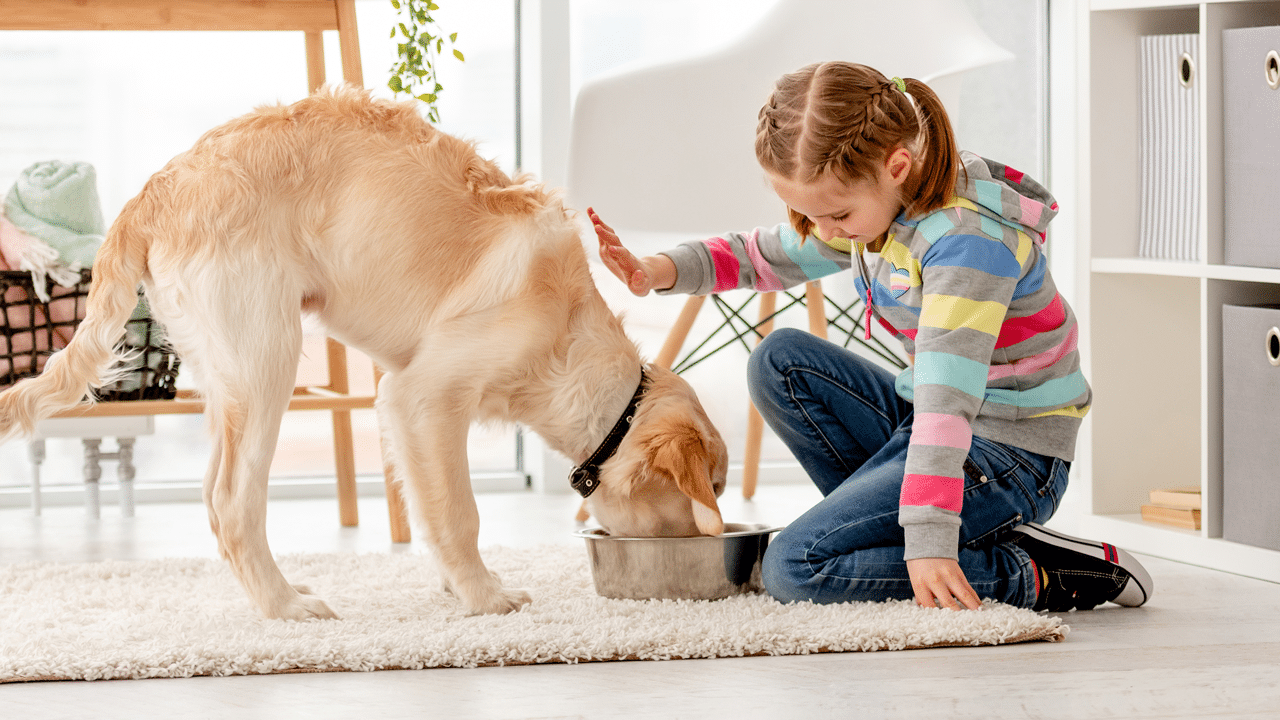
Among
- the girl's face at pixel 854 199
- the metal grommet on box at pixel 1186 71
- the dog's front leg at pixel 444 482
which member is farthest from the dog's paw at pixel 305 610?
the metal grommet on box at pixel 1186 71

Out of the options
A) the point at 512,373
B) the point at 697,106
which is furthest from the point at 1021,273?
the point at 697,106

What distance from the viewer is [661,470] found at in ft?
5.90

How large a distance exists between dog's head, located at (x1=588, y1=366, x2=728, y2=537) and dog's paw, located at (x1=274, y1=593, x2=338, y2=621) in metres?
0.41

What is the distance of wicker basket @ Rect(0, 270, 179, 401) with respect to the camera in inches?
99.3

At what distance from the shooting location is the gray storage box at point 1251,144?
80.4 inches

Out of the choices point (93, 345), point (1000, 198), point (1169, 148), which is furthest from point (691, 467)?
point (1169, 148)

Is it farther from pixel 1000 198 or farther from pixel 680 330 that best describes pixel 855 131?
pixel 680 330

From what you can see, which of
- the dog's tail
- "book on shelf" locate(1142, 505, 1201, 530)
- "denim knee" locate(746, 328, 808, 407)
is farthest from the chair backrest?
the dog's tail

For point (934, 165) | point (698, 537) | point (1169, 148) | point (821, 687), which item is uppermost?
point (1169, 148)

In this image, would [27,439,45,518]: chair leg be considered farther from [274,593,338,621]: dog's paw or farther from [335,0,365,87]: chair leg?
[274,593,338,621]: dog's paw

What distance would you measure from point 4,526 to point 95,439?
26cm

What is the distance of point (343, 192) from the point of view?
5.95 feet

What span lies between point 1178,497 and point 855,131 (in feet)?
3.72

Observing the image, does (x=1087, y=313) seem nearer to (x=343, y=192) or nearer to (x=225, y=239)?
(x=343, y=192)
